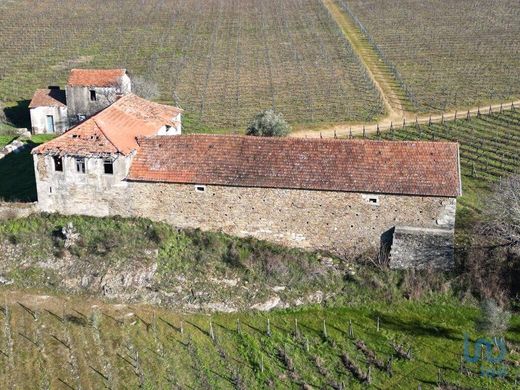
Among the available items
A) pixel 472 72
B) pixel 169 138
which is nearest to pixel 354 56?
pixel 472 72

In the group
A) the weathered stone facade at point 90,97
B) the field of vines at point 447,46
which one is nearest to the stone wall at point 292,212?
the weathered stone facade at point 90,97

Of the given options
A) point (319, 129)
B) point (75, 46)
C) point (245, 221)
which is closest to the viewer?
point (245, 221)

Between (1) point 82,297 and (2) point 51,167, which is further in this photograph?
(2) point 51,167

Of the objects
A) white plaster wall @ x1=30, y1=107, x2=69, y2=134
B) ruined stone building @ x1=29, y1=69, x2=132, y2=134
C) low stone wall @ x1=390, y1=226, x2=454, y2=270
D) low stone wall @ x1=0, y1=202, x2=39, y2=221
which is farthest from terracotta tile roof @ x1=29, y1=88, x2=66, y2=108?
low stone wall @ x1=390, y1=226, x2=454, y2=270

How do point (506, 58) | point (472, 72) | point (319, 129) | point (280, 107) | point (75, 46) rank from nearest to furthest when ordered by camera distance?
point (319, 129), point (280, 107), point (472, 72), point (506, 58), point (75, 46)

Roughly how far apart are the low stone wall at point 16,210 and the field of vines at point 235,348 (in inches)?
186

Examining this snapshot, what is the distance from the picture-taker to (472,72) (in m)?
63.9

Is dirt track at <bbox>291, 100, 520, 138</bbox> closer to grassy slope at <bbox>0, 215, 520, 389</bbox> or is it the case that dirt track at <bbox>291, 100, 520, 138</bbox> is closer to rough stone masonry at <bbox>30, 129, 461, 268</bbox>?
rough stone masonry at <bbox>30, 129, 461, 268</bbox>

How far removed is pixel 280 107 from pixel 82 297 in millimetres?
29732

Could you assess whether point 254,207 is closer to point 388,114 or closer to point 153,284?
point 153,284

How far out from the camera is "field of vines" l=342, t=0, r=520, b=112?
188 ft

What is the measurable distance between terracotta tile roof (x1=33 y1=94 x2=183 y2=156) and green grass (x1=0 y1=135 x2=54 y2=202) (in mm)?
4966

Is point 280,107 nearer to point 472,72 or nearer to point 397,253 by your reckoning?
point 472,72

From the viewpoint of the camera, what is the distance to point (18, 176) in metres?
37.2
